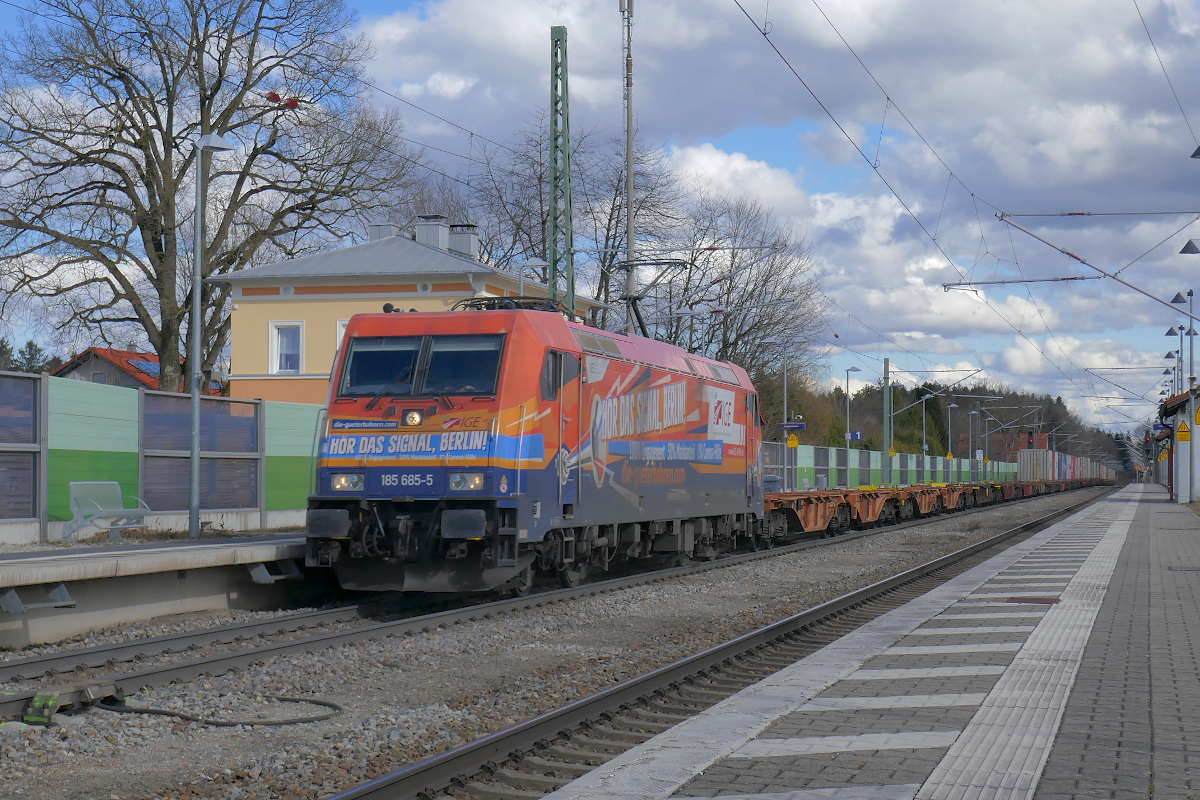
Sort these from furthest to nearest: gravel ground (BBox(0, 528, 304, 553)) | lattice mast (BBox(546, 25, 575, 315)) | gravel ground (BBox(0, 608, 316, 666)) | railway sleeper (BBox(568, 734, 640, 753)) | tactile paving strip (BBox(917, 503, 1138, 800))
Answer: lattice mast (BBox(546, 25, 575, 315)) < gravel ground (BBox(0, 528, 304, 553)) < gravel ground (BBox(0, 608, 316, 666)) < railway sleeper (BBox(568, 734, 640, 753)) < tactile paving strip (BBox(917, 503, 1138, 800))

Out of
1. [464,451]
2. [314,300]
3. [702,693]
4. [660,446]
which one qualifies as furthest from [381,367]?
[314,300]

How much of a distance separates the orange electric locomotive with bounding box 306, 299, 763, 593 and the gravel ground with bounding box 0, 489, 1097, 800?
35.5 inches

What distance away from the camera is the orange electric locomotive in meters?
11.6

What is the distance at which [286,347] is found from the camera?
38219 millimetres

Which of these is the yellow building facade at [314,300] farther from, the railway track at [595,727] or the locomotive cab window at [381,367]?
the railway track at [595,727]

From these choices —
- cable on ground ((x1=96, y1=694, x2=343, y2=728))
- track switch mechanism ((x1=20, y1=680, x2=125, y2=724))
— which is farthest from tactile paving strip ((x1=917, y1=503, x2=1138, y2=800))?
track switch mechanism ((x1=20, y1=680, x2=125, y2=724))

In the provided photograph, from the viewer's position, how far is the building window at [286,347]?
37.9 m

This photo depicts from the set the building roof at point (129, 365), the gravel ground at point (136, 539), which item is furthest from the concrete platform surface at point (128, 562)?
the building roof at point (129, 365)

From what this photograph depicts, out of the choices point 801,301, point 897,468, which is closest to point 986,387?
point 801,301

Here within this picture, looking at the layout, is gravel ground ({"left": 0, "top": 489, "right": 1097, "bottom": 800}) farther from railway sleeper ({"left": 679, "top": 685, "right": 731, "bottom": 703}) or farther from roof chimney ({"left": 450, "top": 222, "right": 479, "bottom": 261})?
roof chimney ({"left": 450, "top": 222, "right": 479, "bottom": 261})

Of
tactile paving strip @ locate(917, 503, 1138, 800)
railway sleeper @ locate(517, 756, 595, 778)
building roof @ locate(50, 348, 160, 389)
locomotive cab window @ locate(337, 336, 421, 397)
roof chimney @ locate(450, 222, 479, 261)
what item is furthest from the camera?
building roof @ locate(50, 348, 160, 389)

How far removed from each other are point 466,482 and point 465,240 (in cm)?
2991

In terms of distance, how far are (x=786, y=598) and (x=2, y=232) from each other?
25135 millimetres

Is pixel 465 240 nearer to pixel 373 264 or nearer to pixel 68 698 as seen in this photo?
pixel 373 264
